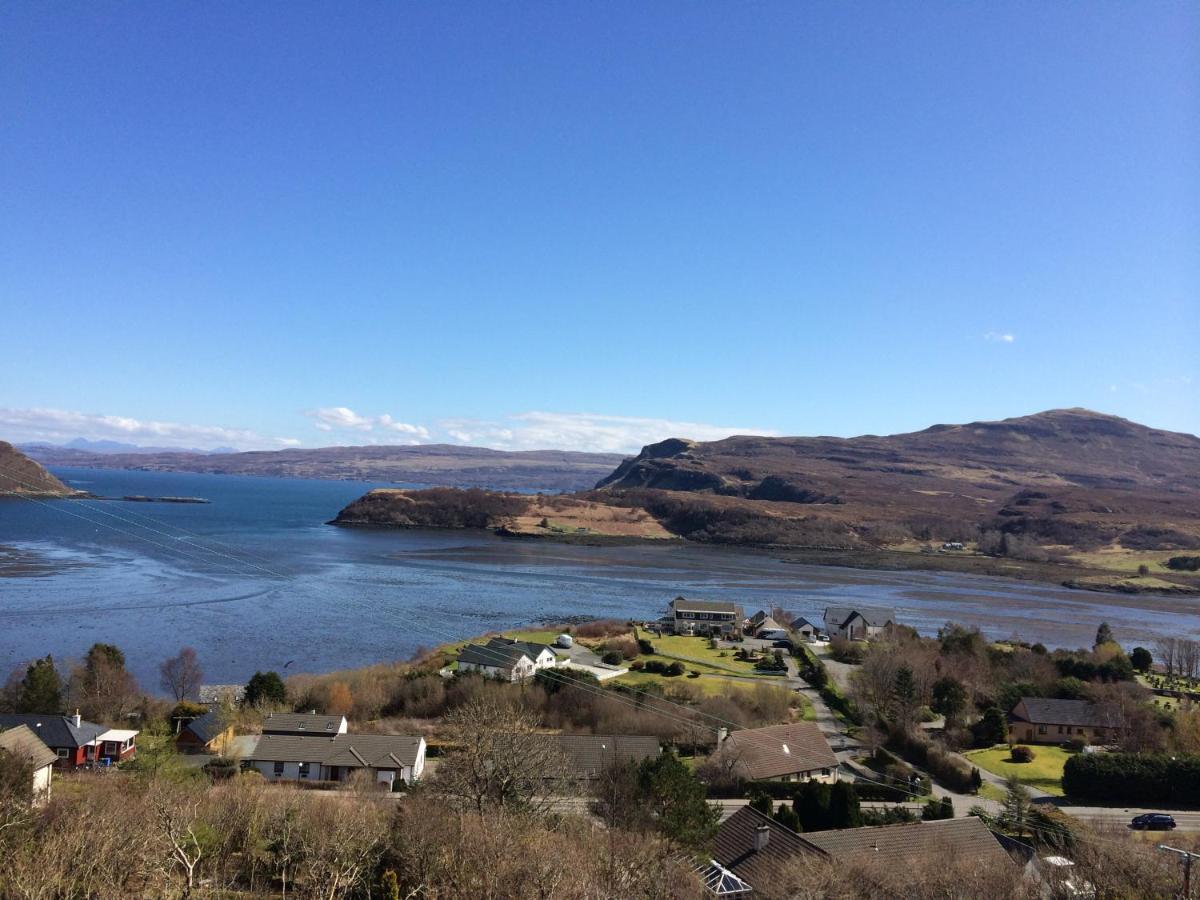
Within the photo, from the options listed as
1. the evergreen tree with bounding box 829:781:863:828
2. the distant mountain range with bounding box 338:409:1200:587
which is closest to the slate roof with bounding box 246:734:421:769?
the evergreen tree with bounding box 829:781:863:828

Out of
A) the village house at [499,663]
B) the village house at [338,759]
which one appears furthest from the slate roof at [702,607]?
the village house at [338,759]

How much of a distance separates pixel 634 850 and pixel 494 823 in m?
1.81

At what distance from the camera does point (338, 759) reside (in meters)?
19.9

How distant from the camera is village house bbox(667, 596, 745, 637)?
41625 millimetres

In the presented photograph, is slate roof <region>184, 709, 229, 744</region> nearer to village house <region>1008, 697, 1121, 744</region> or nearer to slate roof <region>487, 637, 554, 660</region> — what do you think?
slate roof <region>487, 637, 554, 660</region>

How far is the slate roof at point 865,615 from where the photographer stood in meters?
42.7

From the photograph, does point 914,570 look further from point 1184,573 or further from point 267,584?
point 267,584

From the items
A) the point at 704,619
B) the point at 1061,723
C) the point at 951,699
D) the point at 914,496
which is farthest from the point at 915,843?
the point at 914,496

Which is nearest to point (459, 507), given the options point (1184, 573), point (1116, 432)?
point (1184, 573)

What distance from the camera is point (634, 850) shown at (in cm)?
1077

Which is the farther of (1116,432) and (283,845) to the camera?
(1116,432)

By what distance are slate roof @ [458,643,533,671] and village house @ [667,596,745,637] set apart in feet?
44.5

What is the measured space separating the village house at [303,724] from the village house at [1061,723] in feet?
62.1

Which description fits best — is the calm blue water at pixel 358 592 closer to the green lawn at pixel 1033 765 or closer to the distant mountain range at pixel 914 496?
the distant mountain range at pixel 914 496
